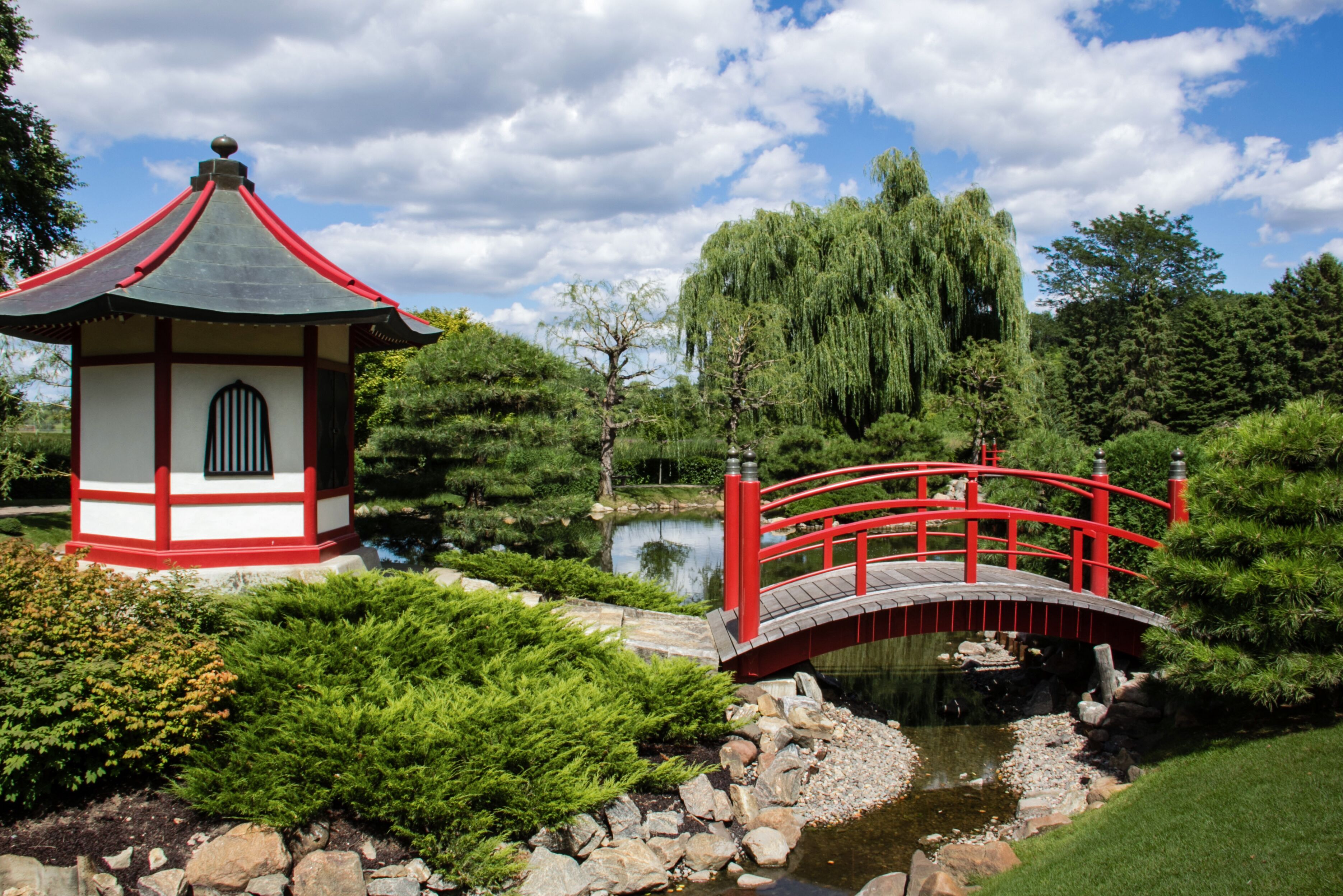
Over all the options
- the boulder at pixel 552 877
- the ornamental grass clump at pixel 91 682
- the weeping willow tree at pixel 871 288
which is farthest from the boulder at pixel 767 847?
the weeping willow tree at pixel 871 288

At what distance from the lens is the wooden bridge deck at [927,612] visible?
581 cm

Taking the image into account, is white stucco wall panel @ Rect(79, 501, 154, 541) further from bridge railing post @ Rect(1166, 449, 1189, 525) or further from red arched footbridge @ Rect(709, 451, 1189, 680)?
bridge railing post @ Rect(1166, 449, 1189, 525)

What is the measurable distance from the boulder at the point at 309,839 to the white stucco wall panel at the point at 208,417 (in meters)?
3.06

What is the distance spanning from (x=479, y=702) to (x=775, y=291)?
49.2 feet

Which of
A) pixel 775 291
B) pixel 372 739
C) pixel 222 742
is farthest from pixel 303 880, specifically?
pixel 775 291

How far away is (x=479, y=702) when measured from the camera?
13.5ft

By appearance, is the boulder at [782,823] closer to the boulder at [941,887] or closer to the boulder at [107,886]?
the boulder at [941,887]

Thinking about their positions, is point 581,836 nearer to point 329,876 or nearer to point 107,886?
point 329,876

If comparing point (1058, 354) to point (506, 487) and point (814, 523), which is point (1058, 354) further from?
point (506, 487)

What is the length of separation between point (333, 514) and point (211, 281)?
197cm

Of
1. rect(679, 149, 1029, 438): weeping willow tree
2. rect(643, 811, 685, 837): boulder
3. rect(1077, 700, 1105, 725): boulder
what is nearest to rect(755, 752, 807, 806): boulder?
rect(643, 811, 685, 837): boulder

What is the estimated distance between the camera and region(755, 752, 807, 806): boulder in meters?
4.79

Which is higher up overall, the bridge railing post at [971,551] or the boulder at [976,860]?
the bridge railing post at [971,551]

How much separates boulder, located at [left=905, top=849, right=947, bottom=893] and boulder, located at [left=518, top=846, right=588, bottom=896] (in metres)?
1.46
